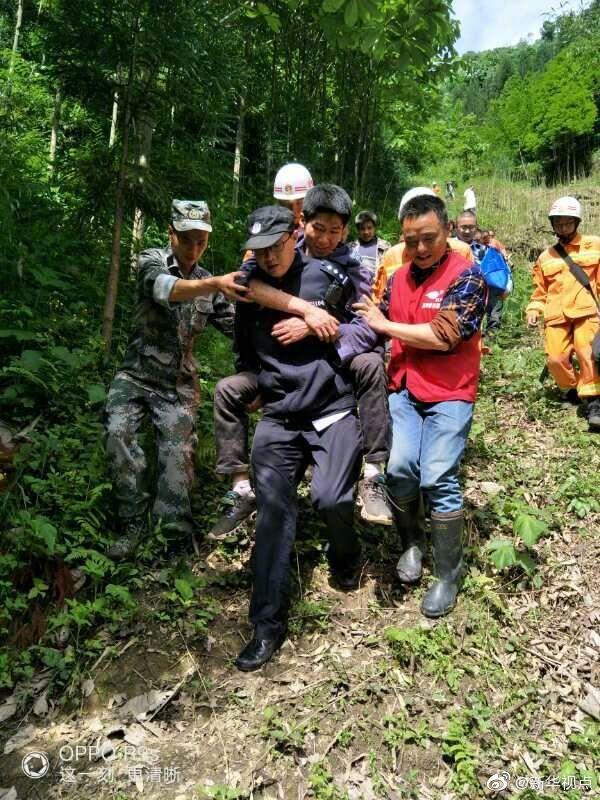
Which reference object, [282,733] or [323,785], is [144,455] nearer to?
[282,733]

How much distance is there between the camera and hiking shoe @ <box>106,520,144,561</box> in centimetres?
343

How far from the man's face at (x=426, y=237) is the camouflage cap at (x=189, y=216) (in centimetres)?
124

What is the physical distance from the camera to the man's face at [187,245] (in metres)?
3.58

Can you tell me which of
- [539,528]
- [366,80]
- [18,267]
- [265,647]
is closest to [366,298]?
[539,528]

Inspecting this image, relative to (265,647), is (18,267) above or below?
above

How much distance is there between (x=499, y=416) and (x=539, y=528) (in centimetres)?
240

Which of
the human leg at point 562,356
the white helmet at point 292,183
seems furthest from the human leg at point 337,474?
the human leg at point 562,356

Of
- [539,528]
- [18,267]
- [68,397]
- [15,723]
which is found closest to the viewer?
[15,723]

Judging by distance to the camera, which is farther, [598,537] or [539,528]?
[598,537]

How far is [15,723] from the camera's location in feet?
8.93

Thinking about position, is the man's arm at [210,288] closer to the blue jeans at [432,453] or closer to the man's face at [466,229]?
the blue jeans at [432,453]

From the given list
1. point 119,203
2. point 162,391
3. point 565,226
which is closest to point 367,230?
point 565,226

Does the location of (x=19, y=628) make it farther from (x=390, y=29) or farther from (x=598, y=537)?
(x=390, y=29)

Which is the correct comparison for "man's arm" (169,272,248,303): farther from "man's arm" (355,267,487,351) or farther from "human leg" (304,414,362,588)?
"human leg" (304,414,362,588)
